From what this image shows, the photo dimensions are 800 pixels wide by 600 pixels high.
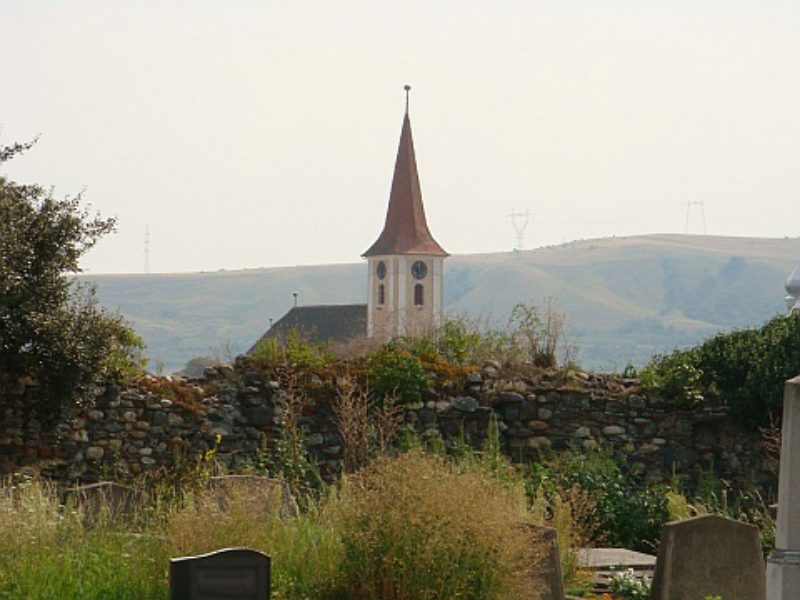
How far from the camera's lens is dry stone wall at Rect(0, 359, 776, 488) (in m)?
17.1

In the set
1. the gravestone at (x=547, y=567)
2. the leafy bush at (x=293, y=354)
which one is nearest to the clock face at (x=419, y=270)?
the leafy bush at (x=293, y=354)

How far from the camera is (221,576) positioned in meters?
9.16

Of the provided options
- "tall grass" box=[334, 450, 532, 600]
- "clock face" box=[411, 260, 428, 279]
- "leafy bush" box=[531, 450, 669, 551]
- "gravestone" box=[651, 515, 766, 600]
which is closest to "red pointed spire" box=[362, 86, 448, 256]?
"clock face" box=[411, 260, 428, 279]

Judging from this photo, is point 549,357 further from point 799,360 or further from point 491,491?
point 491,491

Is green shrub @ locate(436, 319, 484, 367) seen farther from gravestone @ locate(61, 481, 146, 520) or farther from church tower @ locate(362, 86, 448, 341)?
church tower @ locate(362, 86, 448, 341)

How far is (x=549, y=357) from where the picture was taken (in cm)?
1977

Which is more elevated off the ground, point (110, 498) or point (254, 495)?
point (254, 495)

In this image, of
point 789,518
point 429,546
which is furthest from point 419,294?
point 789,518

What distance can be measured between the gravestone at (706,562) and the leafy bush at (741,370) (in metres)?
6.97

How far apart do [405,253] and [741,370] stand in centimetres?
8269

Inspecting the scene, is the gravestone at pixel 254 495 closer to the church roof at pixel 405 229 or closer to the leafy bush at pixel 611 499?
the leafy bush at pixel 611 499

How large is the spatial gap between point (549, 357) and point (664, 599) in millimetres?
8465

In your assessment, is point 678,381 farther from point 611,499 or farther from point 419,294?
point 419,294

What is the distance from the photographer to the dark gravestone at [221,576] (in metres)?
9.09
